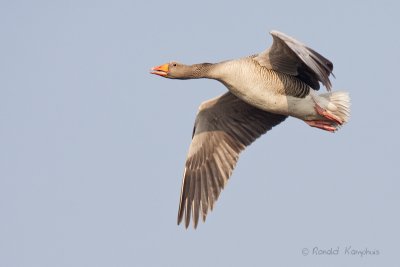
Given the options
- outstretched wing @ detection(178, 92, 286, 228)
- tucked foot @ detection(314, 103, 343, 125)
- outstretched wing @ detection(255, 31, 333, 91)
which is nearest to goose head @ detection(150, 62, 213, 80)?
outstretched wing @ detection(178, 92, 286, 228)

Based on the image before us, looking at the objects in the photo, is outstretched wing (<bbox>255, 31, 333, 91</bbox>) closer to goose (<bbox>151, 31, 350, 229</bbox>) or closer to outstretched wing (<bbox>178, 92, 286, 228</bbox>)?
goose (<bbox>151, 31, 350, 229</bbox>)

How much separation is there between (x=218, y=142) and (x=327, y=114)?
2.56m

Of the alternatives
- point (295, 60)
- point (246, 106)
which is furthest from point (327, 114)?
point (246, 106)

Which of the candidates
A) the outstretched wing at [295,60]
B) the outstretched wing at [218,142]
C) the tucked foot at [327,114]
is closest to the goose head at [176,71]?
the outstretched wing at [218,142]

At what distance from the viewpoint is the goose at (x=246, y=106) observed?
13.7m

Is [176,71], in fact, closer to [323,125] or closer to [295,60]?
[295,60]

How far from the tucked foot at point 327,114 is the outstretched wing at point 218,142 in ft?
4.67

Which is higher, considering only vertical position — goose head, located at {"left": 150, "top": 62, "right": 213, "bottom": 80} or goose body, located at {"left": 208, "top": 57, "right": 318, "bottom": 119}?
goose head, located at {"left": 150, "top": 62, "right": 213, "bottom": 80}

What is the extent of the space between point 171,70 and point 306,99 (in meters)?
2.60

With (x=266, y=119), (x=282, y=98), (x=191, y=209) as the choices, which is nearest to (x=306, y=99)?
(x=282, y=98)

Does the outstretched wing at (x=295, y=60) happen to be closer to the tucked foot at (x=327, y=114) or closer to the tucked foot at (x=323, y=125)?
the tucked foot at (x=327, y=114)

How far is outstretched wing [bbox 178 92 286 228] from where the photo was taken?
615 inches

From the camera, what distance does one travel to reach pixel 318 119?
14711 millimetres

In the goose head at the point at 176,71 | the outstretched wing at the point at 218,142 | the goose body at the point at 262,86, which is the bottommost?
the outstretched wing at the point at 218,142
